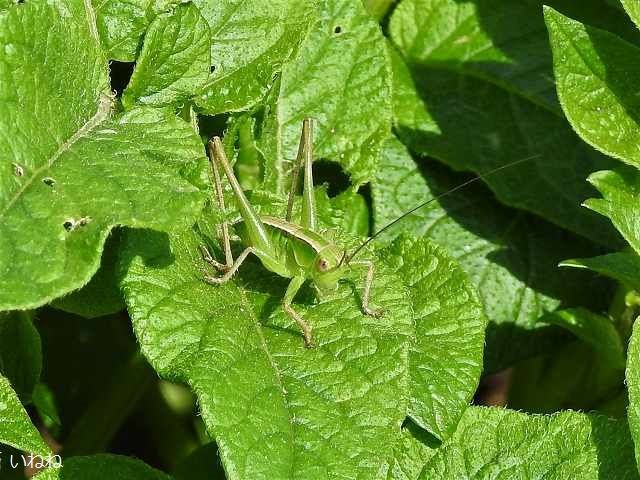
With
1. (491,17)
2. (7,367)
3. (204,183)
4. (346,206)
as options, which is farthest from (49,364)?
(491,17)

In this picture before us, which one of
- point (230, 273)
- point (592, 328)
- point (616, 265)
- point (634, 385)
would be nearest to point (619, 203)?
point (616, 265)

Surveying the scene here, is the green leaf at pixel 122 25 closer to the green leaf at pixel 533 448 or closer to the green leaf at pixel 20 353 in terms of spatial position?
the green leaf at pixel 20 353

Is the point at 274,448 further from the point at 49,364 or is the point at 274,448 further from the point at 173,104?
the point at 49,364

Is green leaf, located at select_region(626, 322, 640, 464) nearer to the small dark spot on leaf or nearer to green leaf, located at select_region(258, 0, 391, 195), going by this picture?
green leaf, located at select_region(258, 0, 391, 195)

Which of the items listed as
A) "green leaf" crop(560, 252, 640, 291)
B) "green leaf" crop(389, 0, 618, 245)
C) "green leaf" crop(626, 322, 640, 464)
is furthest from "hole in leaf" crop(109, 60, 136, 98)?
"green leaf" crop(626, 322, 640, 464)

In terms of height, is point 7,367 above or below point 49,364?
above

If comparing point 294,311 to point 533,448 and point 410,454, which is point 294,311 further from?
point 533,448

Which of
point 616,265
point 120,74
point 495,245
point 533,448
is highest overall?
point 120,74
